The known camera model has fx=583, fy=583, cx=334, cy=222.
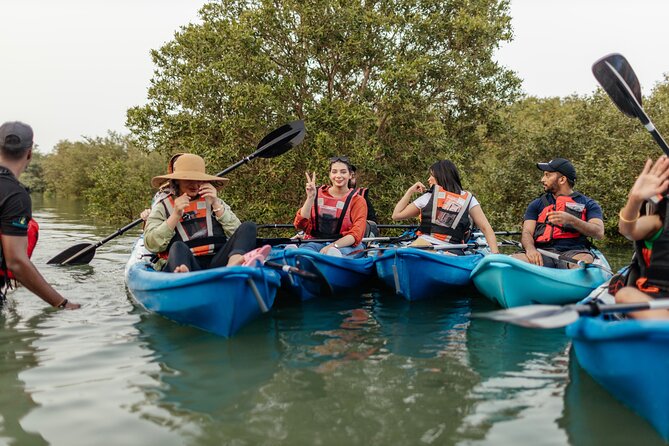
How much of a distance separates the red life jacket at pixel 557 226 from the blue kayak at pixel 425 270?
70 centimetres

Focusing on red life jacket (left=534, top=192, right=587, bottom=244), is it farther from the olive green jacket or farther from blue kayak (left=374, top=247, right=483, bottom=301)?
the olive green jacket

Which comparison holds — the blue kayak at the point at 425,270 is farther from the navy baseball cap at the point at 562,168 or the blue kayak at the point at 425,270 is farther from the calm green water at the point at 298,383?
the navy baseball cap at the point at 562,168

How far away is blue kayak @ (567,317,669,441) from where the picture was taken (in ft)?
8.16

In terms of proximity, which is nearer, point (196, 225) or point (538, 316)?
point (538, 316)

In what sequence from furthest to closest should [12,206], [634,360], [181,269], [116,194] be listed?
1. [116,194]
2. [181,269]
3. [12,206]
4. [634,360]

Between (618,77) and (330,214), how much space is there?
3.38 meters

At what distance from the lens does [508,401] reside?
3160 millimetres

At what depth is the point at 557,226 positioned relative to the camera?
5.92m

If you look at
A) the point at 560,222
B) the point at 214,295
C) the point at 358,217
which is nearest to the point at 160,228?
the point at 214,295

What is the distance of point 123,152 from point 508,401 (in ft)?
127

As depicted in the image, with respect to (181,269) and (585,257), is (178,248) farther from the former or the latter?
(585,257)

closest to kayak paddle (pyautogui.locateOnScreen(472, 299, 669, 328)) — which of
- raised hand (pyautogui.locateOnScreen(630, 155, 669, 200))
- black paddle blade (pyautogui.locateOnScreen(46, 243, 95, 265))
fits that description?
raised hand (pyautogui.locateOnScreen(630, 155, 669, 200))

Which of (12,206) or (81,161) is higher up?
(81,161)

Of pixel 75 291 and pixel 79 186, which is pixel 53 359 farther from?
pixel 79 186
